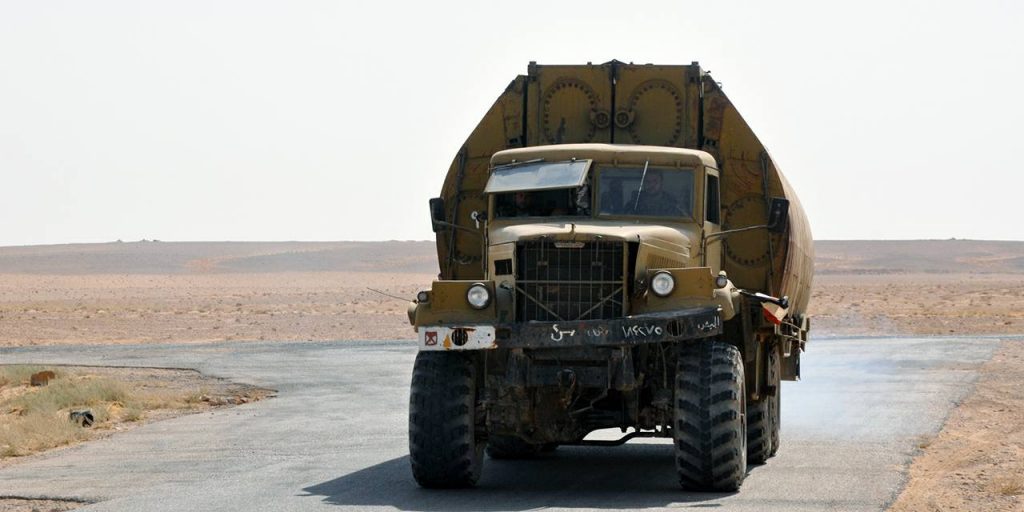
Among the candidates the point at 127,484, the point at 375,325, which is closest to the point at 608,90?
the point at 127,484

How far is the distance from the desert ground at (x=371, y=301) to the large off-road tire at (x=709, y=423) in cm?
153

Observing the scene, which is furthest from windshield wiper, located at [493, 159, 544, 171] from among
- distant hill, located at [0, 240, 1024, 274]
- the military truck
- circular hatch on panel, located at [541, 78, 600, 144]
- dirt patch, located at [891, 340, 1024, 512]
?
distant hill, located at [0, 240, 1024, 274]

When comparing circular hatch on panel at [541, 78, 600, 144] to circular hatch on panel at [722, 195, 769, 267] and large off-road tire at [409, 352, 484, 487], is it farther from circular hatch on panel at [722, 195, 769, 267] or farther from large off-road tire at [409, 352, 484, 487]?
large off-road tire at [409, 352, 484, 487]

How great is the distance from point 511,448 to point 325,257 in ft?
483

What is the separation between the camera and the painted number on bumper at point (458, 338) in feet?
46.9

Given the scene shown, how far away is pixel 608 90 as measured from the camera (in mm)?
17766

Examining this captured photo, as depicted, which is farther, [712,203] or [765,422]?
[765,422]

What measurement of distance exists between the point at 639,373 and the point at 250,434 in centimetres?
752

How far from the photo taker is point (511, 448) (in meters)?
17.6

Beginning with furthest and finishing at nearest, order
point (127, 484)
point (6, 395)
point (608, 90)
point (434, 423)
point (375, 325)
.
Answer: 1. point (375, 325)
2. point (6, 395)
3. point (608, 90)
4. point (127, 484)
5. point (434, 423)

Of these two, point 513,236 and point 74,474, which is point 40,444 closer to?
point 74,474

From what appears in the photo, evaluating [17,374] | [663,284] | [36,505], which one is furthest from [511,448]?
[17,374]

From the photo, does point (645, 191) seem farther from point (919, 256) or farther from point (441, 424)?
point (919, 256)

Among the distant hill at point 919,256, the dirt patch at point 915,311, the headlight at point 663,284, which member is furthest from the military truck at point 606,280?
the distant hill at point 919,256
